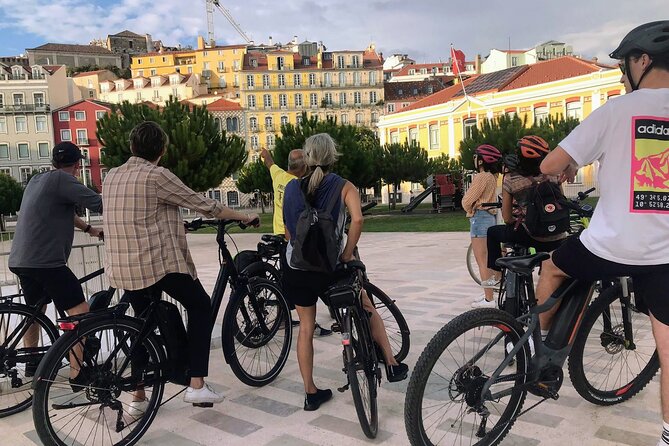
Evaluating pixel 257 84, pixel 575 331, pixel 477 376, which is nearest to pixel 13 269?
pixel 477 376

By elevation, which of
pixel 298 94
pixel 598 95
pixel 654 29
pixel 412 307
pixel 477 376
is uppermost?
pixel 298 94

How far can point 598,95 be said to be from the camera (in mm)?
41375

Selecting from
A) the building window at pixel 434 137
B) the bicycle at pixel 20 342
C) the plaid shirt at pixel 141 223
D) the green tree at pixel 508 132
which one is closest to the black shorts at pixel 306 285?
the plaid shirt at pixel 141 223

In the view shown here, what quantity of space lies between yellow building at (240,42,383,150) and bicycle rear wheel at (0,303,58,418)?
76036mm

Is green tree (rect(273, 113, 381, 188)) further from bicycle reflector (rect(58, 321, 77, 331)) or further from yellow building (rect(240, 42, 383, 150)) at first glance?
yellow building (rect(240, 42, 383, 150))

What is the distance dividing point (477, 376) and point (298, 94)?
80.5 m

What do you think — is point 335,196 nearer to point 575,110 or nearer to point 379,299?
point 379,299

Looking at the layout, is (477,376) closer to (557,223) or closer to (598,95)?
(557,223)

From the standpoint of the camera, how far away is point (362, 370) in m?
3.36

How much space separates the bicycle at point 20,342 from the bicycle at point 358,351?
5.39 feet

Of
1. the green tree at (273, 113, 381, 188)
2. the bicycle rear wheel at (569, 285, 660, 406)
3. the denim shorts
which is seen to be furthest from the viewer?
the green tree at (273, 113, 381, 188)

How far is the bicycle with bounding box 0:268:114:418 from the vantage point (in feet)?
12.7

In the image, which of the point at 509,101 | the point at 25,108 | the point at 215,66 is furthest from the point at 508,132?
the point at 215,66

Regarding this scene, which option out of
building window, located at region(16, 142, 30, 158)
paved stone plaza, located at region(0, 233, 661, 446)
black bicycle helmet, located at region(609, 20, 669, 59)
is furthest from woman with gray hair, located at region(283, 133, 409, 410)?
building window, located at region(16, 142, 30, 158)
